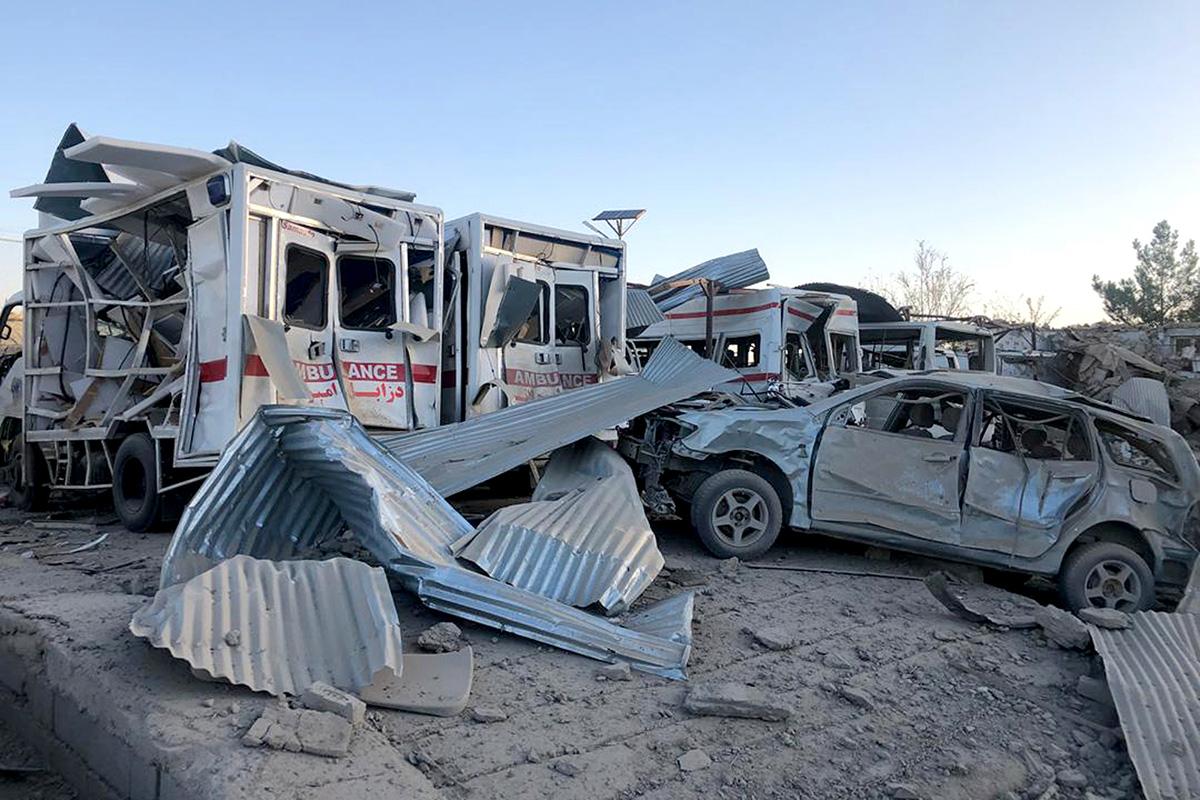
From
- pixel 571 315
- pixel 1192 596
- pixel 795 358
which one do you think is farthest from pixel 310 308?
pixel 795 358

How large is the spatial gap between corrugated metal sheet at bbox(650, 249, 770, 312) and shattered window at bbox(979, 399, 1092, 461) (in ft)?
18.1

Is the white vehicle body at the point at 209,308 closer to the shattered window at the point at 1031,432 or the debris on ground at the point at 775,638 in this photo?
the debris on ground at the point at 775,638

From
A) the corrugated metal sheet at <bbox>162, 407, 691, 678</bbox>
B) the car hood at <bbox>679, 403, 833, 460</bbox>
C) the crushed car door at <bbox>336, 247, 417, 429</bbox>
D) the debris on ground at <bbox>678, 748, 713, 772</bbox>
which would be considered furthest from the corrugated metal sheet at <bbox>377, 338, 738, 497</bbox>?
the debris on ground at <bbox>678, 748, 713, 772</bbox>

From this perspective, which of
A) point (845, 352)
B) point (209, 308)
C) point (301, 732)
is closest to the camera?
point (301, 732)

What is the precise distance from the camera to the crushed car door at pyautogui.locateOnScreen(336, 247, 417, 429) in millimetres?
7125

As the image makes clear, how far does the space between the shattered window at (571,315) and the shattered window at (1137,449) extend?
502cm

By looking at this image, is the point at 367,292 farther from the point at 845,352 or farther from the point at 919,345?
the point at 919,345

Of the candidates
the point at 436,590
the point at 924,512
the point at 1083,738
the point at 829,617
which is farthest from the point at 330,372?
the point at 1083,738

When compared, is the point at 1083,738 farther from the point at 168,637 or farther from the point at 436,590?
the point at 168,637

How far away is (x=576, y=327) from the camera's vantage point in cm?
916

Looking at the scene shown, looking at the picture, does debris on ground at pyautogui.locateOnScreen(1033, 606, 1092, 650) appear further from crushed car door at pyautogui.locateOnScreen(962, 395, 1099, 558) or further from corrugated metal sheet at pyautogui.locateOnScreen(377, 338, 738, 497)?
corrugated metal sheet at pyautogui.locateOnScreen(377, 338, 738, 497)

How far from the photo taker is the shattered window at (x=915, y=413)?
654cm

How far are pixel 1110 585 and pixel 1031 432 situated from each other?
4.06 feet

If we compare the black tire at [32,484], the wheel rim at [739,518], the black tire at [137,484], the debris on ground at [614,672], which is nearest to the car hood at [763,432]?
the wheel rim at [739,518]
